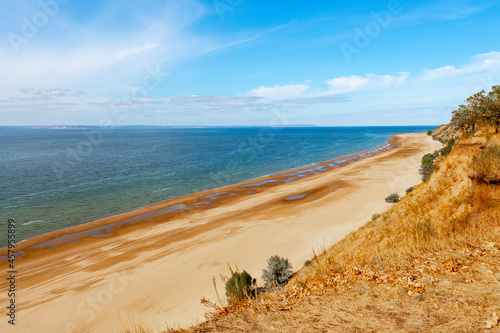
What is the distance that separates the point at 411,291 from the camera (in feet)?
17.2

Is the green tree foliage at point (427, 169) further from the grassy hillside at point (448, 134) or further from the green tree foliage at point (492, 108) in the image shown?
the grassy hillside at point (448, 134)

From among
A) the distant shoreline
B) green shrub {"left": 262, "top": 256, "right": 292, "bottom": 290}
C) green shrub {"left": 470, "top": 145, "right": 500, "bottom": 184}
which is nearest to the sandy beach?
the distant shoreline

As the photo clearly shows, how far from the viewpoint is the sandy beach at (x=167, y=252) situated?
12124 mm

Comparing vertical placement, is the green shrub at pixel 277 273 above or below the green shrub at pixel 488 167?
below

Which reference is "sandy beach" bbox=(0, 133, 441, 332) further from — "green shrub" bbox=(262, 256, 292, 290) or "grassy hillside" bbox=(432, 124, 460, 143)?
"grassy hillside" bbox=(432, 124, 460, 143)

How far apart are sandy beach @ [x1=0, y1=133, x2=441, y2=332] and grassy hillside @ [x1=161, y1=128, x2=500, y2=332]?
259 inches

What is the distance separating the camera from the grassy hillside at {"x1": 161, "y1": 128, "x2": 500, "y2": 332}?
4.43 meters

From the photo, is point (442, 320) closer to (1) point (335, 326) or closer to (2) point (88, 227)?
(1) point (335, 326)

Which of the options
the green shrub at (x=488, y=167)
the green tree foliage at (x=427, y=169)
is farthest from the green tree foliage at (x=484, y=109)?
the green tree foliage at (x=427, y=169)

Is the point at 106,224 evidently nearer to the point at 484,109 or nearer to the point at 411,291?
the point at 411,291

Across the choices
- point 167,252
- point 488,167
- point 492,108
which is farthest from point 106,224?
point 492,108

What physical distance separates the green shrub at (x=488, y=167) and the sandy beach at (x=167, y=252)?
9.51 meters

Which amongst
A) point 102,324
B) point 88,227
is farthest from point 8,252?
point 102,324

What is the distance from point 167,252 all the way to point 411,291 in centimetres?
1661
